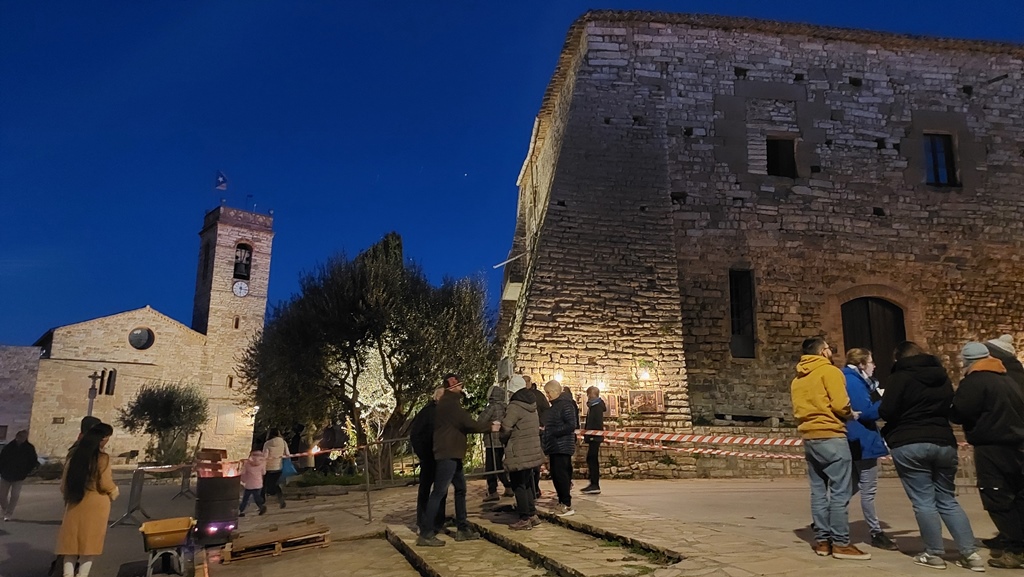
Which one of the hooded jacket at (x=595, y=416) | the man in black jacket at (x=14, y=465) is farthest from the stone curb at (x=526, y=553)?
the man in black jacket at (x=14, y=465)

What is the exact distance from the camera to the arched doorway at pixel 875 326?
12.8 m

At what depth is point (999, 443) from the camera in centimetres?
428

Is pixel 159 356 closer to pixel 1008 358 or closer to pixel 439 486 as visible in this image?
pixel 439 486

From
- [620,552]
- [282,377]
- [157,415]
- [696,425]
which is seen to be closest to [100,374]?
[157,415]

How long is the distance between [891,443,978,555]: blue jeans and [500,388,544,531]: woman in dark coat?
123 inches

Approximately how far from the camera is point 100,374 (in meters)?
30.7

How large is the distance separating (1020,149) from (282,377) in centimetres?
1692

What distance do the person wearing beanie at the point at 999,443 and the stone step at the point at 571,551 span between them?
81.5 inches

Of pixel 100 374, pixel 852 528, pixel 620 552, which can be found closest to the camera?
pixel 620 552

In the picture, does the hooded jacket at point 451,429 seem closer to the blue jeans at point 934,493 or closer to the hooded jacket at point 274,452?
the blue jeans at point 934,493

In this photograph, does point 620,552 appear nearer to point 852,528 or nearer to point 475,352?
point 852,528

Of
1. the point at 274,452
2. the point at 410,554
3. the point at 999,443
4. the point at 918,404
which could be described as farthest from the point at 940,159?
the point at 274,452

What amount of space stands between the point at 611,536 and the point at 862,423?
2.16 meters

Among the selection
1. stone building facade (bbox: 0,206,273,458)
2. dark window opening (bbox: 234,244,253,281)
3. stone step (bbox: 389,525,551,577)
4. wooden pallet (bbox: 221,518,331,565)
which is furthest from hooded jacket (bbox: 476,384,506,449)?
dark window opening (bbox: 234,244,253,281)
